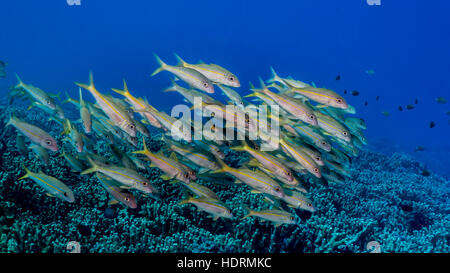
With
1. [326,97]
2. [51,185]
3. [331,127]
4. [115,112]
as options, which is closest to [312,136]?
[331,127]

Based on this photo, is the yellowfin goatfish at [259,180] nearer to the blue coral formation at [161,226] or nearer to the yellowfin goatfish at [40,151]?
the blue coral formation at [161,226]

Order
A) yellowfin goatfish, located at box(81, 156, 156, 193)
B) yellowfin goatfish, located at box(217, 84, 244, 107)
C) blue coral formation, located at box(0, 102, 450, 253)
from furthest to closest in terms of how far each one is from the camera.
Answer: yellowfin goatfish, located at box(217, 84, 244, 107)
blue coral formation, located at box(0, 102, 450, 253)
yellowfin goatfish, located at box(81, 156, 156, 193)

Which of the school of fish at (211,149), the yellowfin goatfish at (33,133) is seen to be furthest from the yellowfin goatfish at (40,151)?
the yellowfin goatfish at (33,133)

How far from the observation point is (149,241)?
151 inches

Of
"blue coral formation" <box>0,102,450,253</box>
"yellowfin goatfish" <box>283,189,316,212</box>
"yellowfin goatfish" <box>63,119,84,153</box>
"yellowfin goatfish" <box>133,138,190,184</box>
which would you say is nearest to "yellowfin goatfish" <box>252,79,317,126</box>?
"yellowfin goatfish" <box>283,189,316,212</box>

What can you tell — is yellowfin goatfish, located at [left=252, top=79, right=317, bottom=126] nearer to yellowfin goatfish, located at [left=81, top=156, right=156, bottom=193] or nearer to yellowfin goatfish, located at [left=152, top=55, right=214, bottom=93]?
yellowfin goatfish, located at [left=152, top=55, right=214, bottom=93]

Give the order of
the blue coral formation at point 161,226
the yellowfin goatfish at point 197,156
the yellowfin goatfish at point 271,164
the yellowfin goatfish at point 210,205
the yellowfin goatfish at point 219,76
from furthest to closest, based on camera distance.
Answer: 1. the yellowfin goatfish at point 219,76
2. the blue coral formation at point 161,226
3. the yellowfin goatfish at point 197,156
4. the yellowfin goatfish at point 210,205
5. the yellowfin goatfish at point 271,164

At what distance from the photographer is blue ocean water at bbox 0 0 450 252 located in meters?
94.0

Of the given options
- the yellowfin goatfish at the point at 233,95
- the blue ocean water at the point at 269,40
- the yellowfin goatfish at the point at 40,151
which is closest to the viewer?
the yellowfin goatfish at the point at 40,151

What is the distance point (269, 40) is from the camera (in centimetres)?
13412

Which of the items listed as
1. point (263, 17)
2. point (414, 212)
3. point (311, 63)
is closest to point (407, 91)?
point (311, 63)

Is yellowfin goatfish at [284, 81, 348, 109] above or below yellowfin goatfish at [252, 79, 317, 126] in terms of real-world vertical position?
above

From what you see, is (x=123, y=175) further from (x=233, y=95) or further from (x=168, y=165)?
(x=233, y=95)

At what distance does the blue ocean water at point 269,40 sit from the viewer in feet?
308
